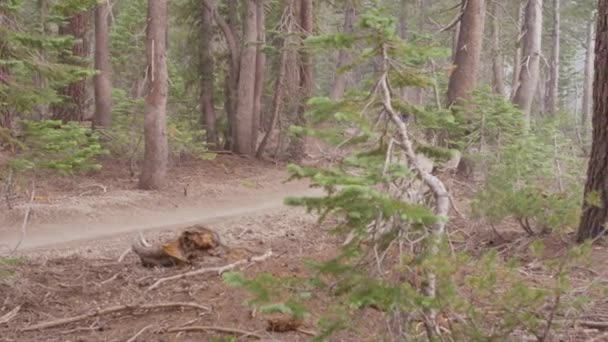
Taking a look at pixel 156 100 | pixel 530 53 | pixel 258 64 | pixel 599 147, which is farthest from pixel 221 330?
pixel 258 64

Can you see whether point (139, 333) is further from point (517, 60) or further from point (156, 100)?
point (517, 60)

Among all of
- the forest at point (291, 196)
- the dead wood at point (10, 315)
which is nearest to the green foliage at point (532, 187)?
the forest at point (291, 196)

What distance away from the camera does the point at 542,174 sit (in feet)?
33.1

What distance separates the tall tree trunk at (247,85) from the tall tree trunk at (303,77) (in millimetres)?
1491

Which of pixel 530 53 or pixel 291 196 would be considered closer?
pixel 291 196

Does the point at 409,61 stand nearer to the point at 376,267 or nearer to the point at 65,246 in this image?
the point at 376,267

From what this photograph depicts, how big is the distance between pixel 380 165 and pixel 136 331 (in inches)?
145

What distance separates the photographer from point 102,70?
17438 mm

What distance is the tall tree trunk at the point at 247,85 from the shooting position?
20.0m

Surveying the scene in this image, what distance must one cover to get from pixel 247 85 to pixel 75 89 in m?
5.35

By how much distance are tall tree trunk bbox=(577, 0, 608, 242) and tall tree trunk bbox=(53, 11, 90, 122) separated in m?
13.4

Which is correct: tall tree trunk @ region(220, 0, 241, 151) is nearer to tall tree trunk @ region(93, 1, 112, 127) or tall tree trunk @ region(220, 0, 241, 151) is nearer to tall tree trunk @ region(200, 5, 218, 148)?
tall tree trunk @ region(200, 5, 218, 148)

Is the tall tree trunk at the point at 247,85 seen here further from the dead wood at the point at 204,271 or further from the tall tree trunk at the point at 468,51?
the dead wood at the point at 204,271

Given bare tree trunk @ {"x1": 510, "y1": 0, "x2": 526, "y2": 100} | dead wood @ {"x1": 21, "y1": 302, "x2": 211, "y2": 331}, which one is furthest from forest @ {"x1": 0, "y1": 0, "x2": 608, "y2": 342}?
bare tree trunk @ {"x1": 510, "y1": 0, "x2": 526, "y2": 100}
